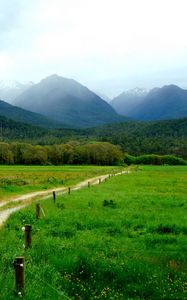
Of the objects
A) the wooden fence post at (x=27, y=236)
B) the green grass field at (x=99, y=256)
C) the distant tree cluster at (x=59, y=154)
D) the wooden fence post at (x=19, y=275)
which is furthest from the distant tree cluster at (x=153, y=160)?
the wooden fence post at (x=19, y=275)

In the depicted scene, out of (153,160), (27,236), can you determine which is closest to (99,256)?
(27,236)

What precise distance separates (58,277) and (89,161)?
17023 centimetres

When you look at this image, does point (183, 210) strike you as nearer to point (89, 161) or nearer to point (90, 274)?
point (90, 274)

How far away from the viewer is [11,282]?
12.0 metres

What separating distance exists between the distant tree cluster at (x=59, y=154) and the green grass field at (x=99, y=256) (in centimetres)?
14793

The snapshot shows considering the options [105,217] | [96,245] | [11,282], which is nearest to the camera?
[11,282]

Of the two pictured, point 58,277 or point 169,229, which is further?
point 169,229

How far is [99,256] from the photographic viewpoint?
52.7ft

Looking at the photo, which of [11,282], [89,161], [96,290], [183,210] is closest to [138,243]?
[96,290]

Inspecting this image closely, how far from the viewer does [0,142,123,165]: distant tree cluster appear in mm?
172750

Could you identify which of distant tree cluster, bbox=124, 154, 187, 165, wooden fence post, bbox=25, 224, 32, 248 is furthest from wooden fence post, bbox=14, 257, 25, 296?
distant tree cluster, bbox=124, 154, 187, 165

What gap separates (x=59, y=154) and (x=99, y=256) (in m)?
162

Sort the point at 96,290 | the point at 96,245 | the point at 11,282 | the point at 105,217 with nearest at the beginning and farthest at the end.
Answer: the point at 11,282
the point at 96,290
the point at 96,245
the point at 105,217

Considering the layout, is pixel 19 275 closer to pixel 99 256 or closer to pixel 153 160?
pixel 99 256
